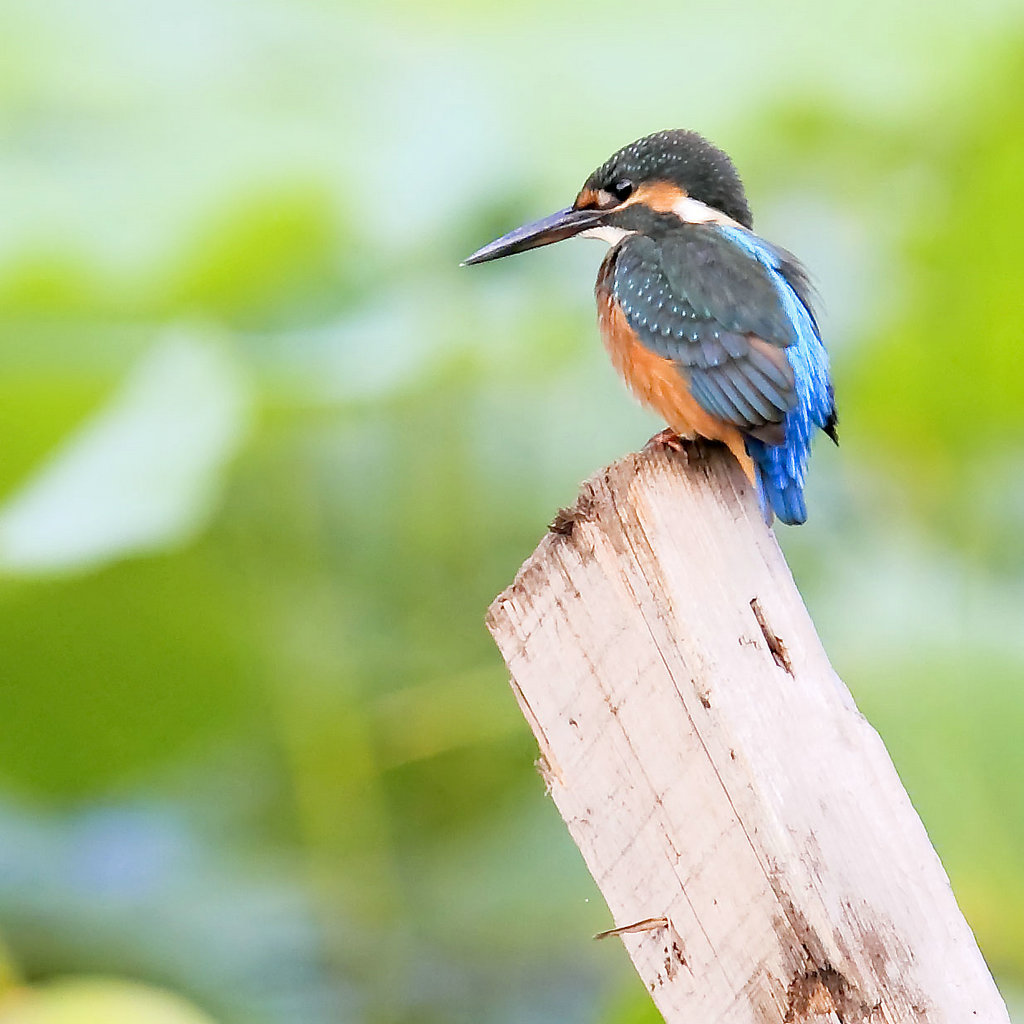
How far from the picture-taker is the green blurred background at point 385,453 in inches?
55.4

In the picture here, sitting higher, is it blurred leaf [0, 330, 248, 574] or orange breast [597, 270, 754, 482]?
blurred leaf [0, 330, 248, 574]

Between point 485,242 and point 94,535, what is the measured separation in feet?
1.89

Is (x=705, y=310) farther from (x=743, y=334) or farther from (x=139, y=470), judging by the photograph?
(x=139, y=470)

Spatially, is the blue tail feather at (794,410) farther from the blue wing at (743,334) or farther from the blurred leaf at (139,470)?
the blurred leaf at (139,470)

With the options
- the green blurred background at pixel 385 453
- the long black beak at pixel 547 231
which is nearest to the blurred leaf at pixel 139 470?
the green blurred background at pixel 385 453

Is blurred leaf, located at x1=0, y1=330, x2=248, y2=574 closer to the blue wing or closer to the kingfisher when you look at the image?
the kingfisher

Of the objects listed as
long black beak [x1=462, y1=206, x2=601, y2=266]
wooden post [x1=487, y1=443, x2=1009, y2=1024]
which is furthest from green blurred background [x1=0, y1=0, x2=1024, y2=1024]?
wooden post [x1=487, y1=443, x2=1009, y2=1024]

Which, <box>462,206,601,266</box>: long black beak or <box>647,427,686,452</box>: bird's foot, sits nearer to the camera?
<box>647,427,686,452</box>: bird's foot

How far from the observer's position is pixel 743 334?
1.00 metres

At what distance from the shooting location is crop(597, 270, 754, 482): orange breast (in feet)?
3.17

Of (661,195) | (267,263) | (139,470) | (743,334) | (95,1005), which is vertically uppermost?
(267,263)

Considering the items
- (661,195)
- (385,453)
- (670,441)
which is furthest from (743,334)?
(385,453)

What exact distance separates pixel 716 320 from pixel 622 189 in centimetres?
24

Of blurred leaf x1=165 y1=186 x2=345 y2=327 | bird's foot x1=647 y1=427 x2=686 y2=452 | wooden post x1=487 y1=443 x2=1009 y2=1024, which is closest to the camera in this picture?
wooden post x1=487 y1=443 x2=1009 y2=1024
